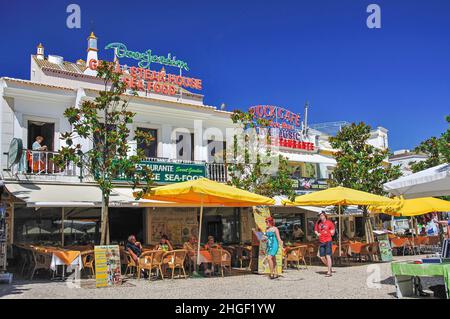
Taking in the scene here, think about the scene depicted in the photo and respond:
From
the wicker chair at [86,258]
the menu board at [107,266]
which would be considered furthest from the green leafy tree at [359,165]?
the menu board at [107,266]

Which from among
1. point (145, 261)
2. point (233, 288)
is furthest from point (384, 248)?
point (145, 261)

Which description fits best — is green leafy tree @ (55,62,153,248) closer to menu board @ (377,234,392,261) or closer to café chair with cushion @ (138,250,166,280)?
café chair with cushion @ (138,250,166,280)

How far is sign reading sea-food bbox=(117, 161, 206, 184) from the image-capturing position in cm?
1892

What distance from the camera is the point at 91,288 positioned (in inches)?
438

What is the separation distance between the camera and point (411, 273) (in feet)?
28.7

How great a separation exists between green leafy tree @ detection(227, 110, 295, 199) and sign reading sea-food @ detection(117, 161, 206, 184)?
4.48 feet

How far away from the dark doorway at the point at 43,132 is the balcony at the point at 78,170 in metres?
1.20

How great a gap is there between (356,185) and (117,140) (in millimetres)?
10168

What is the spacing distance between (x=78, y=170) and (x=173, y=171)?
3.62m

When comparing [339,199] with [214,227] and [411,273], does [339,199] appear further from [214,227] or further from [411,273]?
[214,227]

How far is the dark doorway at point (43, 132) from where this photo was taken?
1789cm

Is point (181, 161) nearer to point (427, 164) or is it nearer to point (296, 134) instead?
point (296, 134)

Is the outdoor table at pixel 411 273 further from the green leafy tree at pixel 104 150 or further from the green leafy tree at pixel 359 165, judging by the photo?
the green leafy tree at pixel 359 165
